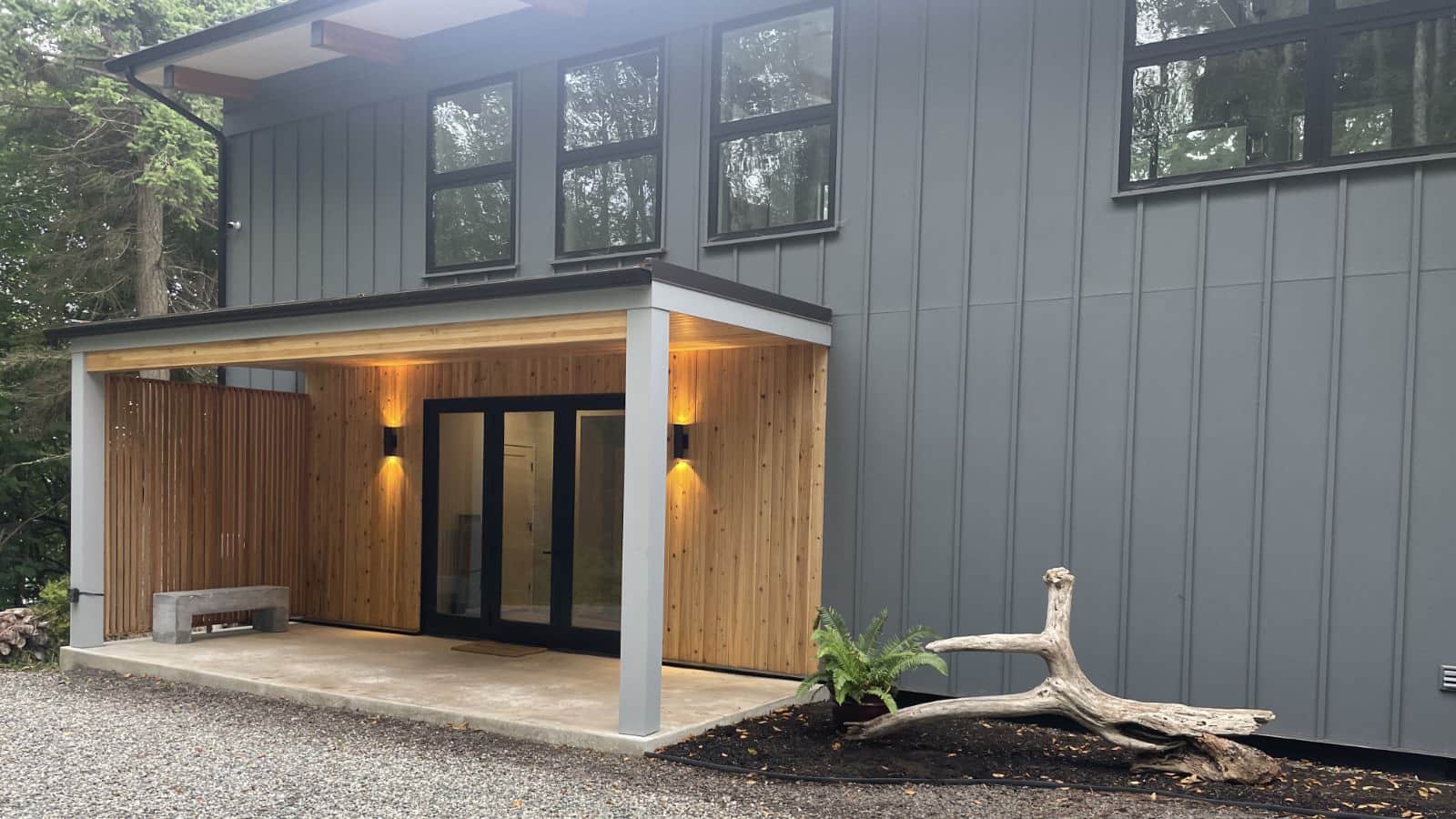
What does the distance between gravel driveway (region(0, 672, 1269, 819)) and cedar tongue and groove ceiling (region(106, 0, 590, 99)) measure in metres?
5.22

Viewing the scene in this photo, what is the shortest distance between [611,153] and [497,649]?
3.79 metres

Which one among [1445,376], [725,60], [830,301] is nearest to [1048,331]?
[830,301]

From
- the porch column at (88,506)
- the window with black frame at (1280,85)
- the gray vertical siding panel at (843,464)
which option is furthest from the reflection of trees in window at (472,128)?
the window with black frame at (1280,85)

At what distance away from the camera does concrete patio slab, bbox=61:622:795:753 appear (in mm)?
5898

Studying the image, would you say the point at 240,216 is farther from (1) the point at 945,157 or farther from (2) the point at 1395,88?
(2) the point at 1395,88

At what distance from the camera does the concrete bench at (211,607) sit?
8445 mm

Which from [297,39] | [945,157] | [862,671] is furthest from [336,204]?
[862,671]

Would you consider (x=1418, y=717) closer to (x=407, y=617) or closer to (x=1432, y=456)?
(x=1432, y=456)

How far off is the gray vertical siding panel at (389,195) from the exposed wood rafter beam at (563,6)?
196cm

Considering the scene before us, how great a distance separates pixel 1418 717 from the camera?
5.26m

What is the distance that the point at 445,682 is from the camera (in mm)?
6980

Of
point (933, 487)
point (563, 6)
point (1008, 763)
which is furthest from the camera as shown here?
point (563, 6)

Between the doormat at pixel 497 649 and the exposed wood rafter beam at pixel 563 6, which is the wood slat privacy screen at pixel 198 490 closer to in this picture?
the doormat at pixel 497 649

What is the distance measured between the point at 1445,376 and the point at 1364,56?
1.65 meters
